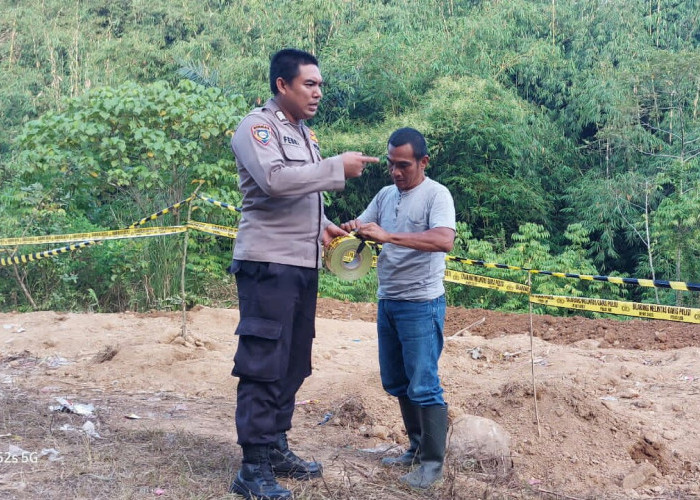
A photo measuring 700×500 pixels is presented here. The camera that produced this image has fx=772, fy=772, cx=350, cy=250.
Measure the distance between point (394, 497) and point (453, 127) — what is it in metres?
11.5

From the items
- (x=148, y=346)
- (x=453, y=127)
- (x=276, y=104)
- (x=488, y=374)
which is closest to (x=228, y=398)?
(x=148, y=346)

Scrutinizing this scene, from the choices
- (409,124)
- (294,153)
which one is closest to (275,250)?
(294,153)

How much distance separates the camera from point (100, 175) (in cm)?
1021

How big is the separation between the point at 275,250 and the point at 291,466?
1.12m

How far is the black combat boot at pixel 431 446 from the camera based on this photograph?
3.88 m

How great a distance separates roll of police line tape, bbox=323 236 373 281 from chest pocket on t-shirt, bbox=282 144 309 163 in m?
0.47

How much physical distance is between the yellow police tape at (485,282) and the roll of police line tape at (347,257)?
7.35 feet

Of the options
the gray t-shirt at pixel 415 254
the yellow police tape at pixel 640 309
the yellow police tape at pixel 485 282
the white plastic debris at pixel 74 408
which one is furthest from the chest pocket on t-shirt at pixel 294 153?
the yellow police tape at pixel 485 282

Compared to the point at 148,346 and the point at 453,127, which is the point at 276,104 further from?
the point at 453,127

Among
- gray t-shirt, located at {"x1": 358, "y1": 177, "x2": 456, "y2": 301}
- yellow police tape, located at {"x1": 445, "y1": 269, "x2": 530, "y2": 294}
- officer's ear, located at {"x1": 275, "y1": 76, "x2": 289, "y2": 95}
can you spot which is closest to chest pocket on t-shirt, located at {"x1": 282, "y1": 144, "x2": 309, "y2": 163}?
officer's ear, located at {"x1": 275, "y1": 76, "x2": 289, "y2": 95}

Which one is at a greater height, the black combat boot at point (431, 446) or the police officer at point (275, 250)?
the police officer at point (275, 250)

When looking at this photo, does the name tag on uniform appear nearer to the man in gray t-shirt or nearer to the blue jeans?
the man in gray t-shirt

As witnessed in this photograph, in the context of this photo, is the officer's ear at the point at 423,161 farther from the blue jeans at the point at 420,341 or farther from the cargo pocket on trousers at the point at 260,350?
the cargo pocket on trousers at the point at 260,350

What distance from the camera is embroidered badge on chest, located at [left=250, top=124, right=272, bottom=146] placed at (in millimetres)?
3461
